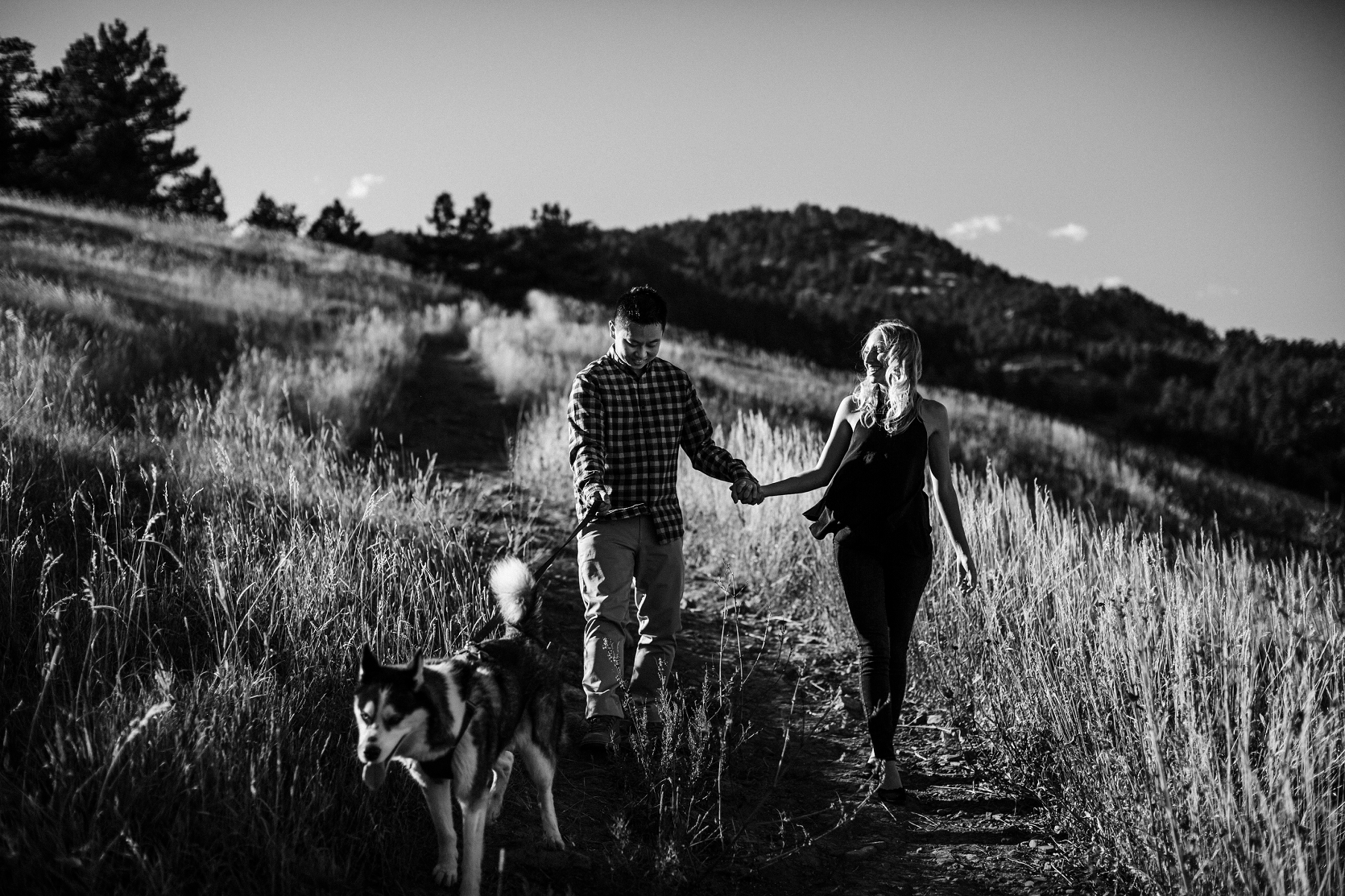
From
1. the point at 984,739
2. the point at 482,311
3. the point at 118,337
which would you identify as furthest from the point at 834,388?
the point at 984,739

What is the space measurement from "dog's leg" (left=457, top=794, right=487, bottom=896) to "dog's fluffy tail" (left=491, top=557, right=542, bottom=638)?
0.70 m

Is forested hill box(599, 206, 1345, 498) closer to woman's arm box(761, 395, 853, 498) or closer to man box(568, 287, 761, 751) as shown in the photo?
woman's arm box(761, 395, 853, 498)

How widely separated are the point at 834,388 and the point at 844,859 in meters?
18.5

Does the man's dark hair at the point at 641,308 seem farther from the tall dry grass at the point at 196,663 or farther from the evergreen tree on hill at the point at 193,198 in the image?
the evergreen tree on hill at the point at 193,198

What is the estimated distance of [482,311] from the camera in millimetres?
21984

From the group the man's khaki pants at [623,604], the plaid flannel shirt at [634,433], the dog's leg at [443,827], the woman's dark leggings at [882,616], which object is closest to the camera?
the dog's leg at [443,827]

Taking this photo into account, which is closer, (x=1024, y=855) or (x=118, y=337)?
(x=1024, y=855)

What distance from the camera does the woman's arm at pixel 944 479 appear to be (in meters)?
3.49

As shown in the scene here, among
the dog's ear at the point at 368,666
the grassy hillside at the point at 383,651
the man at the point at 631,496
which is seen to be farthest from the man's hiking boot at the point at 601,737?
the dog's ear at the point at 368,666

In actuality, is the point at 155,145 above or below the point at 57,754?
above

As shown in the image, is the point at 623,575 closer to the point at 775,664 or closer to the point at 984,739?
the point at 775,664

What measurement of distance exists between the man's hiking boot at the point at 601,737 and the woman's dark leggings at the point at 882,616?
1.08 metres

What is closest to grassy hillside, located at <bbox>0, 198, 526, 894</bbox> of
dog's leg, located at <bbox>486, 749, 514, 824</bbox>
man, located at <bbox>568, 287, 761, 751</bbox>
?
dog's leg, located at <bbox>486, 749, 514, 824</bbox>

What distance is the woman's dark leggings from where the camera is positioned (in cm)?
338
